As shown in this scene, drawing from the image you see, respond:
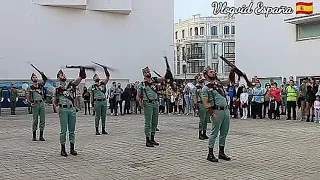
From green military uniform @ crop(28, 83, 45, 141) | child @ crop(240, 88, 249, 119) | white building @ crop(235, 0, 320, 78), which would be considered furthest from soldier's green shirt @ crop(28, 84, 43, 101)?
white building @ crop(235, 0, 320, 78)

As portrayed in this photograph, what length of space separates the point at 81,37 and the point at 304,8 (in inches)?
571

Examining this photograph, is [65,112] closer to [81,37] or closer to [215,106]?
[215,106]

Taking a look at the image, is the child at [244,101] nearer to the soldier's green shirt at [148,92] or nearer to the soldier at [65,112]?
the soldier's green shirt at [148,92]

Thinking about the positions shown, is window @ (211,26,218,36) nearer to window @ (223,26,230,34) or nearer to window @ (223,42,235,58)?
window @ (223,26,230,34)

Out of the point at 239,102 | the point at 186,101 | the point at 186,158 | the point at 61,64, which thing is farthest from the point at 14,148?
the point at 61,64

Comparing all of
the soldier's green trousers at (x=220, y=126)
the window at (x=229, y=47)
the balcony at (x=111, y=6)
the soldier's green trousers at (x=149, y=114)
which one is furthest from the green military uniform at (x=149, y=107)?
the window at (x=229, y=47)

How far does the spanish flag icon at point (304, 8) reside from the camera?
27.0 metres

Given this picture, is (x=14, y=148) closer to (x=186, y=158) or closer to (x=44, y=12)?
(x=186, y=158)

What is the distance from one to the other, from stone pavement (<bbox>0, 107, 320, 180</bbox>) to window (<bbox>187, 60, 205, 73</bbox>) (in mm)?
63957

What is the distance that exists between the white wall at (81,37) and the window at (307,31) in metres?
10.2

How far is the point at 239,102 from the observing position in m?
20.7

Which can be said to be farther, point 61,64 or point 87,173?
point 61,64

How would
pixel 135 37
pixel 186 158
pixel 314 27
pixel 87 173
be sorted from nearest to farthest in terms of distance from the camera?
pixel 87 173, pixel 186 158, pixel 314 27, pixel 135 37

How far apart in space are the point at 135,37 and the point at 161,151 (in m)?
23.2
